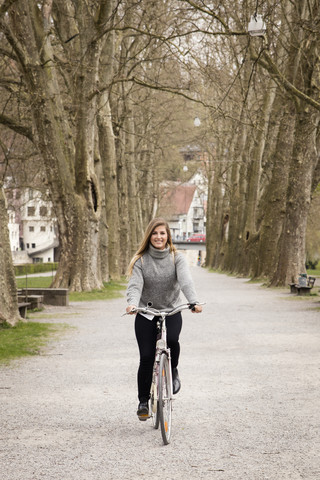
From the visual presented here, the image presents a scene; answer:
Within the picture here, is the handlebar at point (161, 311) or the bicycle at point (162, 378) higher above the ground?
the handlebar at point (161, 311)

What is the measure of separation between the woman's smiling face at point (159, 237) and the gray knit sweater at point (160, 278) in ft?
0.15

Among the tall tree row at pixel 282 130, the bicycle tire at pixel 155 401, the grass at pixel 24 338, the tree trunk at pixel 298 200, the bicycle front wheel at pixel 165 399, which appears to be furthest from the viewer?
the tree trunk at pixel 298 200

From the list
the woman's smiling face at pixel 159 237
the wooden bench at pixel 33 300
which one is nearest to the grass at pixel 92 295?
the wooden bench at pixel 33 300

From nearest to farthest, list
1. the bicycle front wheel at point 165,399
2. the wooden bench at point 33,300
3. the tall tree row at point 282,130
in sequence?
the bicycle front wheel at point 165,399, the wooden bench at point 33,300, the tall tree row at point 282,130

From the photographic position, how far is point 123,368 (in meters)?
9.83

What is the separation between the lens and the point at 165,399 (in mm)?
6031

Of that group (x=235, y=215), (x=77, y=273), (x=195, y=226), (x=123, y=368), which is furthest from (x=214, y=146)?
(x=195, y=226)

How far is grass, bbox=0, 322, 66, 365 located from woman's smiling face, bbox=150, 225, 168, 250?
441cm

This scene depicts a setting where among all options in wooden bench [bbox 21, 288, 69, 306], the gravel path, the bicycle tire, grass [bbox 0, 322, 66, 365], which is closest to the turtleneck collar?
the bicycle tire

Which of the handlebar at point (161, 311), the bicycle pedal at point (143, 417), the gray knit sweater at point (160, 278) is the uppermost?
the gray knit sweater at point (160, 278)

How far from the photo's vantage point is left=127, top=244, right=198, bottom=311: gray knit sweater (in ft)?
21.2

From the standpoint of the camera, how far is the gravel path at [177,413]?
5242mm

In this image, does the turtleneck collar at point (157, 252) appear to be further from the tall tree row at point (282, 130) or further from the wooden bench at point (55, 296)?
the wooden bench at point (55, 296)

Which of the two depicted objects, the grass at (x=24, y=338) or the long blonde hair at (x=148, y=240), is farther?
the grass at (x=24, y=338)
